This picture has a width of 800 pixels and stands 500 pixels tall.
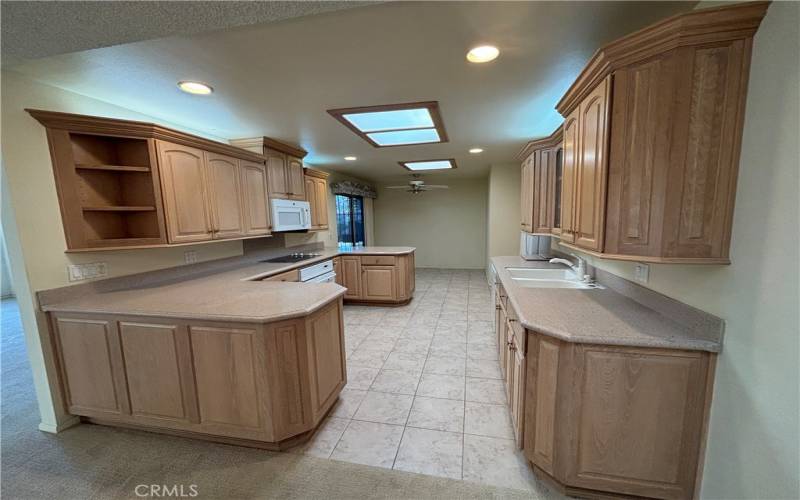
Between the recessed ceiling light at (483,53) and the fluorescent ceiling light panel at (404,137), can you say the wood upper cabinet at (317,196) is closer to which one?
the fluorescent ceiling light panel at (404,137)

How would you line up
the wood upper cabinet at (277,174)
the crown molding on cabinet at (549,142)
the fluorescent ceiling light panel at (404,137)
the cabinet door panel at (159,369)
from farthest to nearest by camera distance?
the wood upper cabinet at (277,174), the fluorescent ceiling light panel at (404,137), the crown molding on cabinet at (549,142), the cabinet door panel at (159,369)

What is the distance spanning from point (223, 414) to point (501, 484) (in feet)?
5.47

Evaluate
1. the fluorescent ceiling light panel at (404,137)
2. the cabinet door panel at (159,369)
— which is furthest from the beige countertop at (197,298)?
the fluorescent ceiling light panel at (404,137)

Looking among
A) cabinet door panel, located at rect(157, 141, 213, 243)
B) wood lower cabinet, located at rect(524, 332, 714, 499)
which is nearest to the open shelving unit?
cabinet door panel, located at rect(157, 141, 213, 243)

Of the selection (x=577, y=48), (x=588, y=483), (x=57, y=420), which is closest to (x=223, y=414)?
(x=57, y=420)

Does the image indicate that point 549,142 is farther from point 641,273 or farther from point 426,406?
point 426,406

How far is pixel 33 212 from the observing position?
1867 mm

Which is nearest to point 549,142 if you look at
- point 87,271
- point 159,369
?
point 159,369

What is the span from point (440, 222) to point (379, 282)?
3.61m

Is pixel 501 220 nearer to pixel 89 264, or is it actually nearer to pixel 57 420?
pixel 89 264

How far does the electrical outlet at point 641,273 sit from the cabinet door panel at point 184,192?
11.0 feet

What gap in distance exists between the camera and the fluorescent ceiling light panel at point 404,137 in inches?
124

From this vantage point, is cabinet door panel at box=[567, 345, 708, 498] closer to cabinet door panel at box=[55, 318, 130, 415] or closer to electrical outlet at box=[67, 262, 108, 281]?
cabinet door panel at box=[55, 318, 130, 415]

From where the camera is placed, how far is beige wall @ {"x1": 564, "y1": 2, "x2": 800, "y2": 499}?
95 cm
